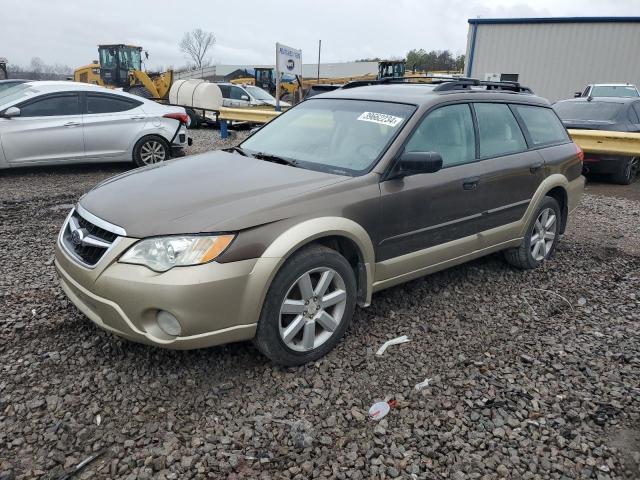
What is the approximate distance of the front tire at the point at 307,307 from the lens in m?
2.78

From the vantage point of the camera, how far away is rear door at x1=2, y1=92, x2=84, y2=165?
7.50 m

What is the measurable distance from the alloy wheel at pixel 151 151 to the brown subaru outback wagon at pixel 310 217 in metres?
5.10

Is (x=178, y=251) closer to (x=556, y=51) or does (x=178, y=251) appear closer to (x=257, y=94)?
(x=257, y=94)

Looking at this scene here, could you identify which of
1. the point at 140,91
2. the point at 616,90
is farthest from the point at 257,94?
the point at 616,90

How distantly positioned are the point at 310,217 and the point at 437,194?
3.63 ft

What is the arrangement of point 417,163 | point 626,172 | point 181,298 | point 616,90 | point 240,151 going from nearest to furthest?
point 181,298 → point 417,163 → point 240,151 → point 626,172 → point 616,90

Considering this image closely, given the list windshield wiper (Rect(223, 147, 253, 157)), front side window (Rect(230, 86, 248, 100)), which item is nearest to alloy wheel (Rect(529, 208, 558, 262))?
windshield wiper (Rect(223, 147, 253, 157))

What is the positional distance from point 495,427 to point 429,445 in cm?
40

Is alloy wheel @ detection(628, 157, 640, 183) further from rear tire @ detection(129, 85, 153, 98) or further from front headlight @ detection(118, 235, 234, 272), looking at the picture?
rear tire @ detection(129, 85, 153, 98)

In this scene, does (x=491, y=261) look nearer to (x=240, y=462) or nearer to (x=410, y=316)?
(x=410, y=316)

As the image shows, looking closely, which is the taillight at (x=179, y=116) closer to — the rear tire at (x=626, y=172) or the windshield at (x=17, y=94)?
the windshield at (x=17, y=94)

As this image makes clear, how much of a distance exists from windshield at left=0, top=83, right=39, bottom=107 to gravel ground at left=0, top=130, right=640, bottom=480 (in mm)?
4698

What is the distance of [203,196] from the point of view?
9.52 feet

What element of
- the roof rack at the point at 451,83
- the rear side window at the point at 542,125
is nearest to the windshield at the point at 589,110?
the rear side window at the point at 542,125
